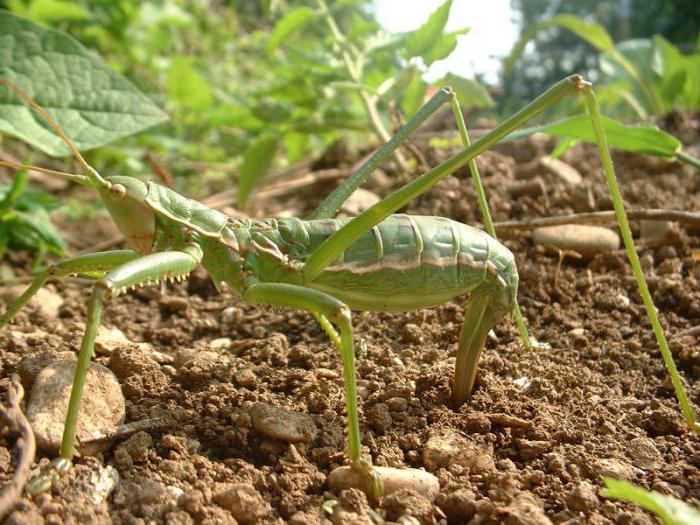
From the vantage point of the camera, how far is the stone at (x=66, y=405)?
176 cm

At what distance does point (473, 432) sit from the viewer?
201 centimetres

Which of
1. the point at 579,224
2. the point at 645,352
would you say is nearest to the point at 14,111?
the point at 579,224

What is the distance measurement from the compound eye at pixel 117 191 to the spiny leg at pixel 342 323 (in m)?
0.58

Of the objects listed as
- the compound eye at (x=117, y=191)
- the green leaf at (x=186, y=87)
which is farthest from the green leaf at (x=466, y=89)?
the green leaf at (x=186, y=87)

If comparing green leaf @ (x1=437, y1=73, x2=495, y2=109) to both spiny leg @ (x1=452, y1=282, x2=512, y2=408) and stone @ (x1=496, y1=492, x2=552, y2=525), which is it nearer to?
spiny leg @ (x1=452, y1=282, x2=512, y2=408)

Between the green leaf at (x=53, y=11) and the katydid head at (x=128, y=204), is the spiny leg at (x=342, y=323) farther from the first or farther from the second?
the green leaf at (x=53, y=11)

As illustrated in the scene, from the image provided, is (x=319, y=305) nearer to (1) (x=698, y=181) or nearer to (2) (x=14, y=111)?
(2) (x=14, y=111)

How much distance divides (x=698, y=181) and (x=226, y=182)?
3.39 meters

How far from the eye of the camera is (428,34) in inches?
130

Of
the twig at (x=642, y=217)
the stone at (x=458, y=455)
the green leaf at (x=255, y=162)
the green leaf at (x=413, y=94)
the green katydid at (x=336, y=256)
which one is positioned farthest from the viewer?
the green leaf at (x=255, y=162)

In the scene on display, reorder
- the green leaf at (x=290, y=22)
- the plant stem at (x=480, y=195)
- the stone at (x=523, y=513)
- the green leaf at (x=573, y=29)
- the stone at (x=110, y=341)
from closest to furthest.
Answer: the stone at (x=523, y=513) < the stone at (x=110, y=341) < the plant stem at (x=480, y=195) < the green leaf at (x=290, y=22) < the green leaf at (x=573, y=29)

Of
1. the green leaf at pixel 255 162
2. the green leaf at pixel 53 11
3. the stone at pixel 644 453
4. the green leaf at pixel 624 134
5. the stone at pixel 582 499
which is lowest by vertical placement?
the stone at pixel 582 499

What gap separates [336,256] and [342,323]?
0.37m

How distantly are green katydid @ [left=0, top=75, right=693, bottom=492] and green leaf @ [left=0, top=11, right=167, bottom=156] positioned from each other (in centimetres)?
82
